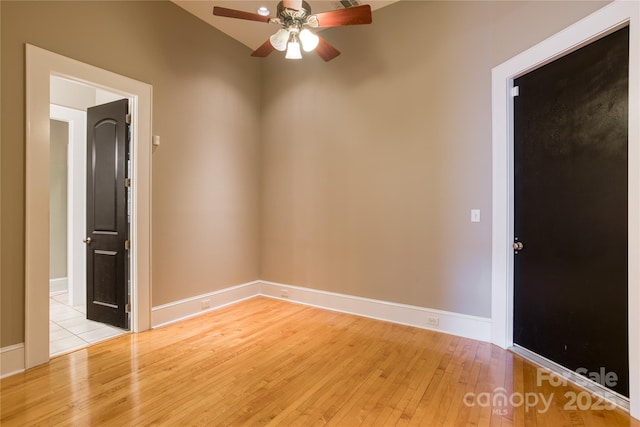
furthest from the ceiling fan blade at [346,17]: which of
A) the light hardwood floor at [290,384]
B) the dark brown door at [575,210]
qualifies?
the light hardwood floor at [290,384]

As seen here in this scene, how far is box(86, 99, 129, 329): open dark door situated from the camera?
3314 mm

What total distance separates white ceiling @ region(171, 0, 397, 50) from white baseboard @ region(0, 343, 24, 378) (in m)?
3.70

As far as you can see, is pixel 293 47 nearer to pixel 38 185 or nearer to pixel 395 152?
pixel 395 152

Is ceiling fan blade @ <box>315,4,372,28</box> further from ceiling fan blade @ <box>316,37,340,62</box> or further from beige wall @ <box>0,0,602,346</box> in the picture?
beige wall @ <box>0,0,602,346</box>

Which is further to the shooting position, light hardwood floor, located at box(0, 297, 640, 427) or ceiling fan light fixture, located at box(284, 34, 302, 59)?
ceiling fan light fixture, located at box(284, 34, 302, 59)

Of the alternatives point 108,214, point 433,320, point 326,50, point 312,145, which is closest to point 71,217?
point 108,214

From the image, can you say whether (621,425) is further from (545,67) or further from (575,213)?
(545,67)

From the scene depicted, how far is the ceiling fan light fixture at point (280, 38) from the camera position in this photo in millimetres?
2656

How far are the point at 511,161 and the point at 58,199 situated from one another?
6.40 meters

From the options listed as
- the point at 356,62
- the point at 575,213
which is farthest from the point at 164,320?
the point at 575,213

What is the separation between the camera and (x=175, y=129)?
3.62 meters

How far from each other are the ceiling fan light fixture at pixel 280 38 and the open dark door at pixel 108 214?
1.79 meters

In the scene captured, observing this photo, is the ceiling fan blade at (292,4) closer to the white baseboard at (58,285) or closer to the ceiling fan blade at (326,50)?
the ceiling fan blade at (326,50)

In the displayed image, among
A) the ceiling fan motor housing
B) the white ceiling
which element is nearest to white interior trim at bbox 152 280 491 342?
the ceiling fan motor housing
